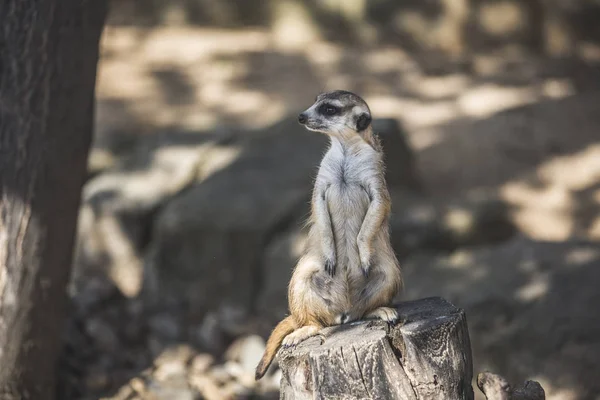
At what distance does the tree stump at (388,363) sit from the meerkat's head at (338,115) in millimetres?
789

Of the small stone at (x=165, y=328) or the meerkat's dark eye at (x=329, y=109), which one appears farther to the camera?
the small stone at (x=165, y=328)

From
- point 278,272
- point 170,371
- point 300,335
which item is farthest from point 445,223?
point 300,335

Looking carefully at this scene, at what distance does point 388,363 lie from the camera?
3.02 m

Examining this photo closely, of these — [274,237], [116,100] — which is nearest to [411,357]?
[274,237]

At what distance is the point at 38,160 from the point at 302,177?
2681 millimetres

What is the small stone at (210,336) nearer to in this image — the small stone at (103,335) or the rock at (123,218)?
Result: the small stone at (103,335)

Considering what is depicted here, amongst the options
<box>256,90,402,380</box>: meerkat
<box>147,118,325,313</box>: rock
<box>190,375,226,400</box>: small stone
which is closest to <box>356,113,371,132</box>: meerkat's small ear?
<box>256,90,402,380</box>: meerkat

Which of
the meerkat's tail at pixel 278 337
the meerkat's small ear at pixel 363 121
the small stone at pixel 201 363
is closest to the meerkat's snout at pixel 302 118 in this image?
the meerkat's small ear at pixel 363 121

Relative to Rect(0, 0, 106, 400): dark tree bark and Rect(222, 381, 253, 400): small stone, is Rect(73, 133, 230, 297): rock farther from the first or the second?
Rect(0, 0, 106, 400): dark tree bark

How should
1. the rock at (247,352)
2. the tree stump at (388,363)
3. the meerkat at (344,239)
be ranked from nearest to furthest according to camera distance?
the tree stump at (388,363)
the meerkat at (344,239)
the rock at (247,352)

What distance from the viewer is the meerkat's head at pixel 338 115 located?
3.37 meters

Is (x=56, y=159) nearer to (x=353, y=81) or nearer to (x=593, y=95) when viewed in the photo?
(x=353, y=81)

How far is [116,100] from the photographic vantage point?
9305mm

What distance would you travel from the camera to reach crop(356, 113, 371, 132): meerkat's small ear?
3.35 m
